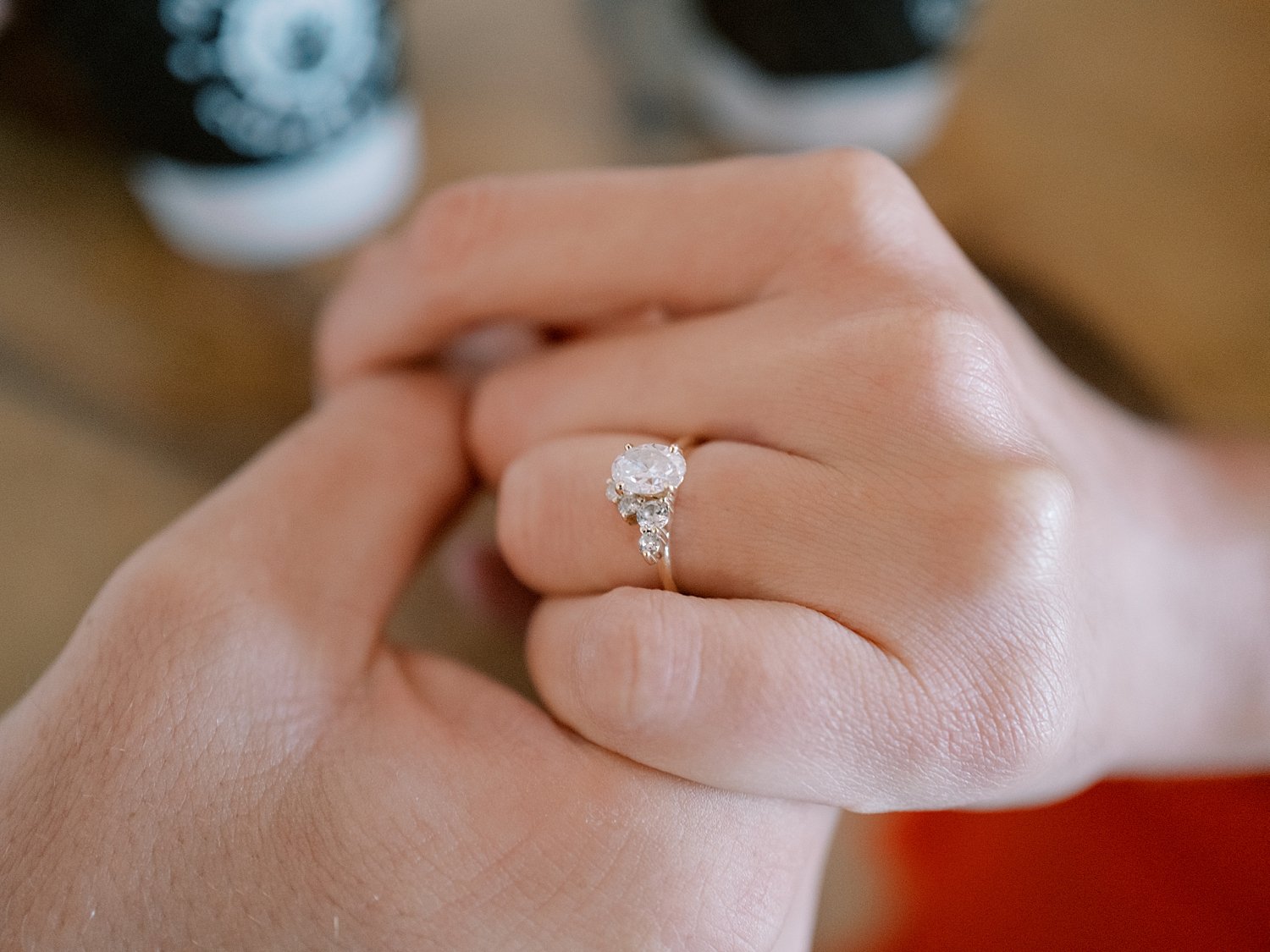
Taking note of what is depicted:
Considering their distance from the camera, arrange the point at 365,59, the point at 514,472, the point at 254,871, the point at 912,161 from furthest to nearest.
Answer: the point at 912,161 < the point at 365,59 < the point at 514,472 < the point at 254,871

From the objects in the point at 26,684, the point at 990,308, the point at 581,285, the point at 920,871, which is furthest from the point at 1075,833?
the point at 26,684

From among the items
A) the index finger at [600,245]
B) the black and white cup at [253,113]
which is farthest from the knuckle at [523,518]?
the black and white cup at [253,113]

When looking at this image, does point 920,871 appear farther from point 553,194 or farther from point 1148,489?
point 553,194

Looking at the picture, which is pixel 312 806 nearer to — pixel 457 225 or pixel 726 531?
pixel 726 531

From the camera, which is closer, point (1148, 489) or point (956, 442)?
point (956, 442)

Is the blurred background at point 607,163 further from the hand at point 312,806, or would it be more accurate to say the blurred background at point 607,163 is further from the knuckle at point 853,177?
the knuckle at point 853,177

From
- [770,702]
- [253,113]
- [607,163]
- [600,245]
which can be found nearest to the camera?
[770,702]

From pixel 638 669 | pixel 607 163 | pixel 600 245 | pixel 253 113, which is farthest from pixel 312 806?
pixel 607 163

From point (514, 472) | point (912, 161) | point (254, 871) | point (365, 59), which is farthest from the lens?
point (912, 161)
